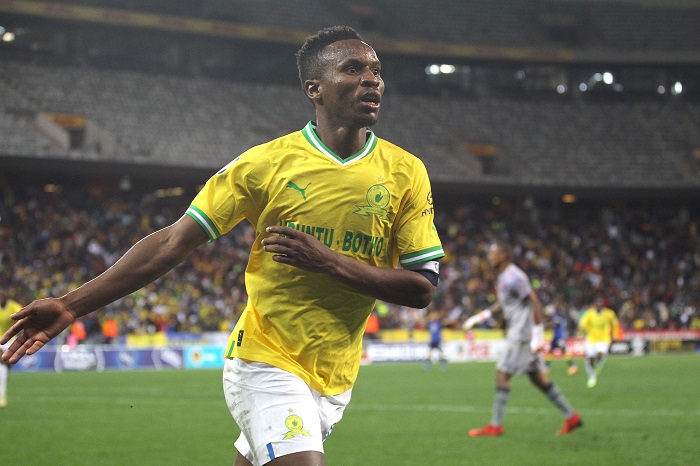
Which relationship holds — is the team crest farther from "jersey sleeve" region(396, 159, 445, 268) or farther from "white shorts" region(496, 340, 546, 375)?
"white shorts" region(496, 340, 546, 375)

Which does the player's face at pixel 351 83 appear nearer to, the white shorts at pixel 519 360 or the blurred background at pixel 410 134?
the white shorts at pixel 519 360

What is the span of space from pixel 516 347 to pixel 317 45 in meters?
9.16

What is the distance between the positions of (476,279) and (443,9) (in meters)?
17.0

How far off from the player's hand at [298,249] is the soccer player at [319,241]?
0.14 m

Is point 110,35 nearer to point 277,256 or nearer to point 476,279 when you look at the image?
point 476,279

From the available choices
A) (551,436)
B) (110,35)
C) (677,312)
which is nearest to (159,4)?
(110,35)

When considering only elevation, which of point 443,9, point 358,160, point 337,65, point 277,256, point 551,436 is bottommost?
point 551,436

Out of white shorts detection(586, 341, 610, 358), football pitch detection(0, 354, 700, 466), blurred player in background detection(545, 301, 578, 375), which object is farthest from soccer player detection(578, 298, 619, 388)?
blurred player in background detection(545, 301, 578, 375)

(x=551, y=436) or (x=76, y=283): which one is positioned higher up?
(x=76, y=283)

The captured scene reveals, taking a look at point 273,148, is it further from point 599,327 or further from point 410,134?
point 410,134

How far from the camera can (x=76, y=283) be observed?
33875mm

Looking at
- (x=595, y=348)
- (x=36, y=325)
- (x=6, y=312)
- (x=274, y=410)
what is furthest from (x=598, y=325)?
A: (x=36, y=325)

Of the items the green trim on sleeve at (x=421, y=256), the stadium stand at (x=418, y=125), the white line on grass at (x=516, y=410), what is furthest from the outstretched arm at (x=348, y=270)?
the stadium stand at (x=418, y=125)

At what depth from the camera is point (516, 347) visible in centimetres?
1348
